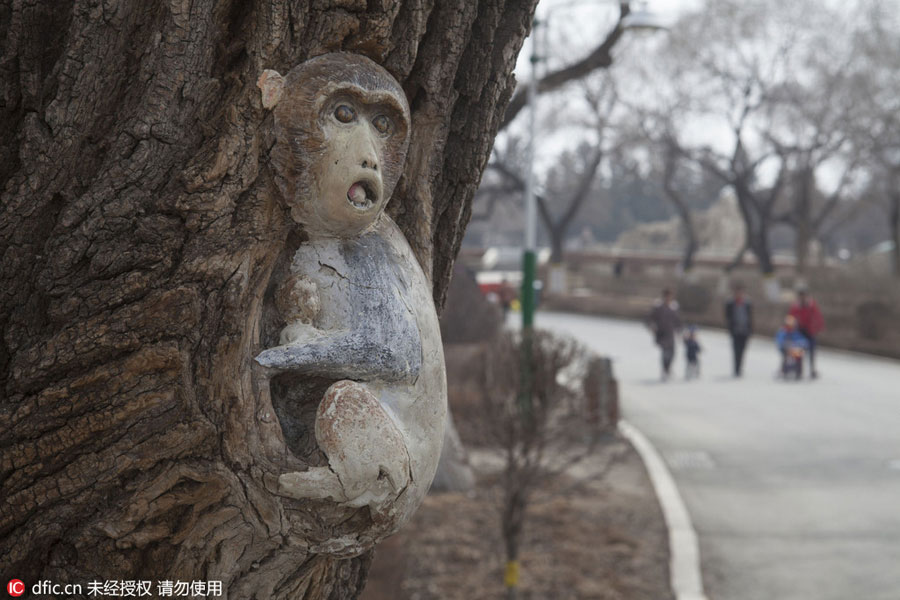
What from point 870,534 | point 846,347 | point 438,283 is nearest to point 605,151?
point 846,347

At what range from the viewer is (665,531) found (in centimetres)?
705

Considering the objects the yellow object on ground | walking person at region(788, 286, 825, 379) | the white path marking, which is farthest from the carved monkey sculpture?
walking person at region(788, 286, 825, 379)

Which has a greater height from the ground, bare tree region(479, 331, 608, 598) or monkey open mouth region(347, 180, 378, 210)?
monkey open mouth region(347, 180, 378, 210)

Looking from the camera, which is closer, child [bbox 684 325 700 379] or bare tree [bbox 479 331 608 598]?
bare tree [bbox 479 331 608 598]

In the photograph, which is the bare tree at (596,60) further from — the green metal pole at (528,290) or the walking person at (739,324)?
the walking person at (739,324)

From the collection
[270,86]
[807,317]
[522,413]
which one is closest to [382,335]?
[270,86]

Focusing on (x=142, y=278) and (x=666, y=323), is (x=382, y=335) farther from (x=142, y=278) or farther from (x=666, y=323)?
Answer: (x=666, y=323)

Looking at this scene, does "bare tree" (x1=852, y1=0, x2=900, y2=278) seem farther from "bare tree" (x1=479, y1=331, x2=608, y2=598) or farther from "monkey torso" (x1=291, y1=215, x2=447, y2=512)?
"monkey torso" (x1=291, y1=215, x2=447, y2=512)

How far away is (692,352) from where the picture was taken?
13.8 meters

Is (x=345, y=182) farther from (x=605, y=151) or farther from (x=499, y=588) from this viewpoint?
(x=605, y=151)

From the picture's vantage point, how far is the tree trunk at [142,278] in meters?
1.44

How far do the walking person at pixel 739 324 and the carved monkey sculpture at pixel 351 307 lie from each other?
12950 mm

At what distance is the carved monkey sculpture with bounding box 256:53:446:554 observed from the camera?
56.5 inches

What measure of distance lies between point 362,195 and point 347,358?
11.2 inches
